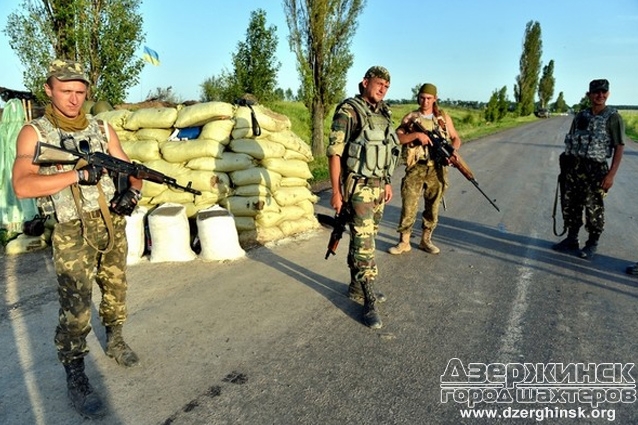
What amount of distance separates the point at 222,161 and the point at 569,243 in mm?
4267

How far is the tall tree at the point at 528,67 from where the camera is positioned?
2261 inches

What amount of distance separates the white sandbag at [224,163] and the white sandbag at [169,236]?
808mm

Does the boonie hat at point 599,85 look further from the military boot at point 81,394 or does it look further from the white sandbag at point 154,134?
the military boot at point 81,394

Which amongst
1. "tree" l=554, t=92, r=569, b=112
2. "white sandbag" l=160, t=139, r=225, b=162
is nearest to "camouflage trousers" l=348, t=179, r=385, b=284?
"white sandbag" l=160, t=139, r=225, b=162

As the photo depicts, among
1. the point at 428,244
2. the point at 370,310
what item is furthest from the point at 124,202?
the point at 428,244

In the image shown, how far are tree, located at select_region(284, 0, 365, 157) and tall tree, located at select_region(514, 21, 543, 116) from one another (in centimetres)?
5157

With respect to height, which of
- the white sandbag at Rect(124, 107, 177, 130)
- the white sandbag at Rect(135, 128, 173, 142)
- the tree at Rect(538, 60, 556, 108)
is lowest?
the white sandbag at Rect(135, 128, 173, 142)

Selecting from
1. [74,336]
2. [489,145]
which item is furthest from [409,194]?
[489,145]

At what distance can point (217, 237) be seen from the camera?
477cm

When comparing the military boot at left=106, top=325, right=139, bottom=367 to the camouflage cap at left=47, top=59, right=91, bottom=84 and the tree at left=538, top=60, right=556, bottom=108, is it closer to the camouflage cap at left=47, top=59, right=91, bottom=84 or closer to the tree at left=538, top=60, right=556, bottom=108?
the camouflage cap at left=47, top=59, right=91, bottom=84

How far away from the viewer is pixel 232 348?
120 inches

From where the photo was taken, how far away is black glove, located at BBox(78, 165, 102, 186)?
7.71ft

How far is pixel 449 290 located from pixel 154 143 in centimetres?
396

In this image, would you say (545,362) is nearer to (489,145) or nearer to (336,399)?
(336,399)
